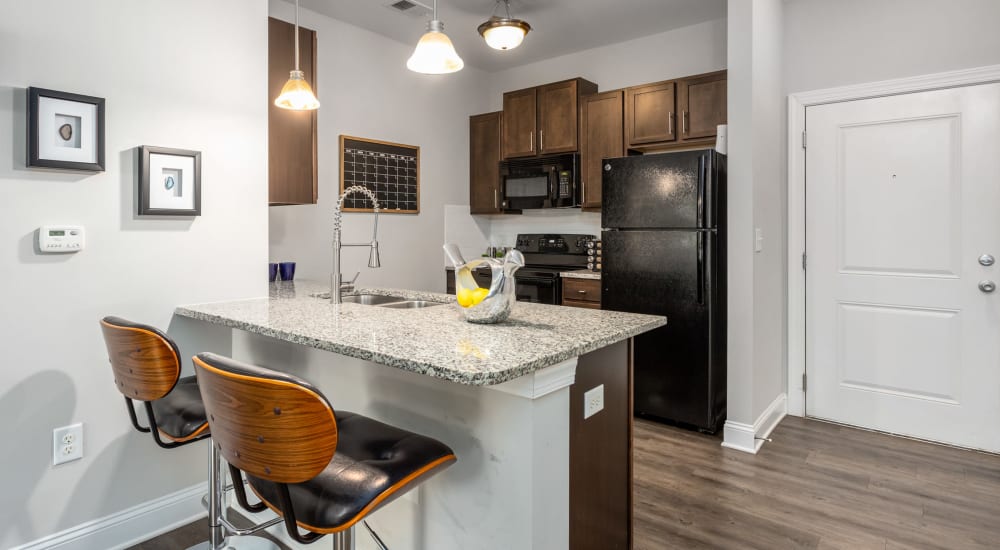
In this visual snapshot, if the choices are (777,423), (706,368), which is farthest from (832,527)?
(777,423)

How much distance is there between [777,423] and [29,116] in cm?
383

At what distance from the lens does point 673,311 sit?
128 inches

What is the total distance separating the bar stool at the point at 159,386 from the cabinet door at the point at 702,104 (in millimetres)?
3326

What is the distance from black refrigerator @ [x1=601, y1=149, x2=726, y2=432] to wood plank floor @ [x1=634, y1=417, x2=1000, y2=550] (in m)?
0.28

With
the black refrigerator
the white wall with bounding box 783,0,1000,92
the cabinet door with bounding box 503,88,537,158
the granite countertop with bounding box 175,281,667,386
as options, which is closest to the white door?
the white wall with bounding box 783,0,1000,92

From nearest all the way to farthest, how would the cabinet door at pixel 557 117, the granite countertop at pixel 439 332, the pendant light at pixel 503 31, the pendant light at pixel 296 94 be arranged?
the granite countertop at pixel 439 332
the pendant light at pixel 296 94
the pendant light at pixel 503 31
the cabinet door at pixel 557 117

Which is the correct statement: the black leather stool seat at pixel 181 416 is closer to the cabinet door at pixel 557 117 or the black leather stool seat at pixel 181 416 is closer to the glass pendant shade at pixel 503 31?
the glass pendant shade at pixel 503 31

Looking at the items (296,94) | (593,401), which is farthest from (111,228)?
(593,401)

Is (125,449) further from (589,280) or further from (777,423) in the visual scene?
(777,423)

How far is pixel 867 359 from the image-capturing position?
3.31 meters

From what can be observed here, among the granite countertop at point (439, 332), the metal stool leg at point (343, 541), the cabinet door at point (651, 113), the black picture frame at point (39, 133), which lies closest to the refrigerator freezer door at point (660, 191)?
the cabinet door at point (651, 113)

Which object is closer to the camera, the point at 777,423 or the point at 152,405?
the point at 152,405

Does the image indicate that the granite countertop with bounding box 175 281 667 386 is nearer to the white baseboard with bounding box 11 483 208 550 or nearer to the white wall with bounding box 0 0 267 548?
the white wall with bounding box 0 0 267 548

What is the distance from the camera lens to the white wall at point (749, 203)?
294cm
